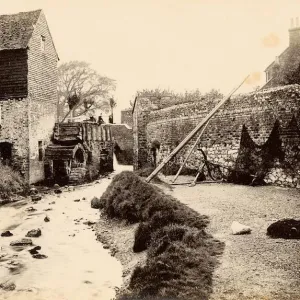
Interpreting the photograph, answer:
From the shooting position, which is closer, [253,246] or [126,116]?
[253,246]

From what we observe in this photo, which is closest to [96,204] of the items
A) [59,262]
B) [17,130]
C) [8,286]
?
[59,262]

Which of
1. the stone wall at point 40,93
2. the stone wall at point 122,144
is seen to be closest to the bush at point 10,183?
the stone wall at point 40,93

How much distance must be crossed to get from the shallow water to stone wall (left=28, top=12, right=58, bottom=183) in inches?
272

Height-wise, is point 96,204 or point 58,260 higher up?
point 96,204

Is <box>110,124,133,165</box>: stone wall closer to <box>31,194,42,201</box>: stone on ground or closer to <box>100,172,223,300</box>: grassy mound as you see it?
<box>31,194,42,201</box>: stone on ground

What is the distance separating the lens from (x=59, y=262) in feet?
34.4

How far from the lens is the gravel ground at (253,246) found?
555 centimetres

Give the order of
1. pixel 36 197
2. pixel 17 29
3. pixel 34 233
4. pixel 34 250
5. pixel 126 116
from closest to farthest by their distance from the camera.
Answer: pixel 34 250 → pixel 34 233 → pixel 36 197 → pixel 17 29 → pixel 126 116

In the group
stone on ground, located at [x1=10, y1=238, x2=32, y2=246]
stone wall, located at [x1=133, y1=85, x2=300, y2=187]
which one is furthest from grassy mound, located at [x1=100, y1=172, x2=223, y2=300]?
stone wall, located at [x1=133, y1=85, x2=300, y2=187]

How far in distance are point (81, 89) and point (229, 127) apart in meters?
35.7

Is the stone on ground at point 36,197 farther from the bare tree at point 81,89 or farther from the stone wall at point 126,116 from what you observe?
the stone wall at point 126,116

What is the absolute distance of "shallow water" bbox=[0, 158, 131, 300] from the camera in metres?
8.55

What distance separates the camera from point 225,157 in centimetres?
1627

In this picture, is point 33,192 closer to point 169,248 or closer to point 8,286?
point 8,286
